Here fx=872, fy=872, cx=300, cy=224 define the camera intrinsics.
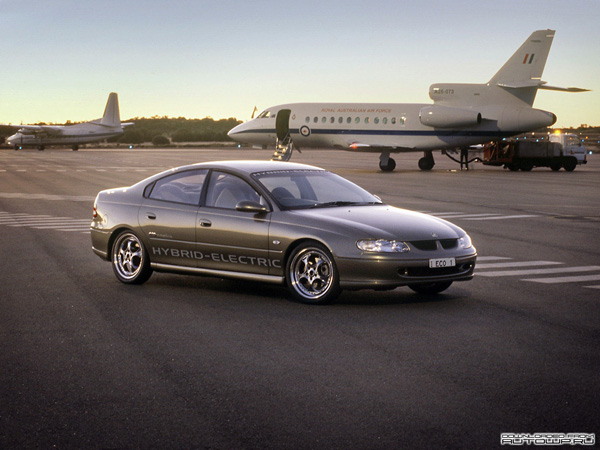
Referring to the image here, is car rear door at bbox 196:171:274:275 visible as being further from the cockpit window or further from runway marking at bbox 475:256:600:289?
the cockpit window

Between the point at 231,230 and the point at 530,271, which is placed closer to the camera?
the point at 231,230

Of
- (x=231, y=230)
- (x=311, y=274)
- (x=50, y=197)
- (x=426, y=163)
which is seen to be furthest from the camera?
(x=426, y=163)

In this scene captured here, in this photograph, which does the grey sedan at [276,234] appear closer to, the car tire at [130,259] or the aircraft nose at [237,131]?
the car tire at [130,259]

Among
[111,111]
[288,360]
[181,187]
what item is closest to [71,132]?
[111,111]

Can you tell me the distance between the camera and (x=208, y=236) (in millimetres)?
10008

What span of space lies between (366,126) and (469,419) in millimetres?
39930

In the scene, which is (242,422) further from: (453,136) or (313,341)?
(453,136)

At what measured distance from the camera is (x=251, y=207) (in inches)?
378

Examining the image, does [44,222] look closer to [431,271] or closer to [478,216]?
[478,216]

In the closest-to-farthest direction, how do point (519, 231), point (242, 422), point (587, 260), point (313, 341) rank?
point (242, 422) < point (313, 341) < point (587, 260) < point (519, 231)

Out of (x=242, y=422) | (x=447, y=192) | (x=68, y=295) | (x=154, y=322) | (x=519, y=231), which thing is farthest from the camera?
(x=447, y=192)

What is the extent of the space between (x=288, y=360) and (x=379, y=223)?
2.86m

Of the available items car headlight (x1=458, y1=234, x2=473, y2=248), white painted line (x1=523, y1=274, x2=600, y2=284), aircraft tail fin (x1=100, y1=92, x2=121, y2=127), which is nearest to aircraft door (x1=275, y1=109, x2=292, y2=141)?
white painted line (x1=523, y1=274, x2=600, y2=284)

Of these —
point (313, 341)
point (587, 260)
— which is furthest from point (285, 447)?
point (587, 260)
